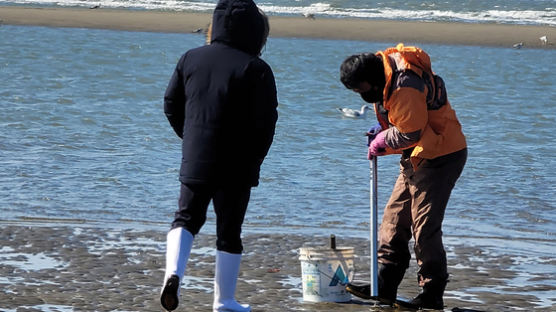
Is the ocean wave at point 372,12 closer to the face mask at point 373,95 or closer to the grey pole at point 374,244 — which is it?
the grey pole at point 374,244

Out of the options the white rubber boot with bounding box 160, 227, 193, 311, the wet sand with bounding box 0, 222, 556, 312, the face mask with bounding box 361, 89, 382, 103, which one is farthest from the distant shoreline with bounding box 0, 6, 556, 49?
the white rubber boot with bounding box 160, 227, 193, 311

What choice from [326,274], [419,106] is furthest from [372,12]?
[419,106]

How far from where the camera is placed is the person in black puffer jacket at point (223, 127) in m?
5.18

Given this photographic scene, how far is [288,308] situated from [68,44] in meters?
21.3

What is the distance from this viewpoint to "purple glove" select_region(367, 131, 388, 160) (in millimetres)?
5895

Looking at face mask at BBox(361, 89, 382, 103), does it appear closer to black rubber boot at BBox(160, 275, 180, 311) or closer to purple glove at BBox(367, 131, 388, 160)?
purple glove at BBox(367, 131, 388, 160)

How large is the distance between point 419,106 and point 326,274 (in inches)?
44.4

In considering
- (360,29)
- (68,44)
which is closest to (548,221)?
(68,44)

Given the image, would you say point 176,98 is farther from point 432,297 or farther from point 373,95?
point 432,297

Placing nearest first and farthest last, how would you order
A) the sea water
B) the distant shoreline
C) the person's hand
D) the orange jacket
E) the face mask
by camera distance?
the orange jacket, the face mask, the person's hand, the sea water, the distant shoreline

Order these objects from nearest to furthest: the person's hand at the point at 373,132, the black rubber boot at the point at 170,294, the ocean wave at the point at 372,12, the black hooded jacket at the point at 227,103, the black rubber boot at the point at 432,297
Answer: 1. the black rubber boot at the point at 170,294
2. the black hooded jacket at the point at 227,103
3. the black rubber boot at the point at 432,297
4. the person's hand at the point at 373,132
5. the ocean wave at the point at 372,12

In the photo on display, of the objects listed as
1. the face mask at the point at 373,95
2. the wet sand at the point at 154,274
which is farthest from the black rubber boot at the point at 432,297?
the face mask at the point at 373,95

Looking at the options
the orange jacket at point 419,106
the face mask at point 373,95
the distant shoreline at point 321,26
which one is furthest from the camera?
the distant shoreline at point 321,26

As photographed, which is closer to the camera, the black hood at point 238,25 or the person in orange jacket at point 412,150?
the black hood at point 238,25
